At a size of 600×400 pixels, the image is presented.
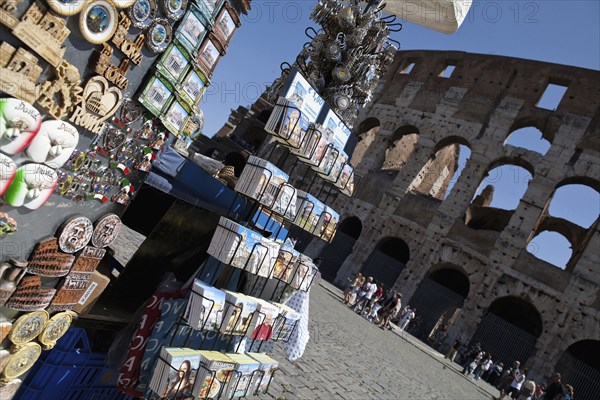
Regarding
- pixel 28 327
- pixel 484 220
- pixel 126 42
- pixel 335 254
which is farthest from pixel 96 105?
pixel 484 220

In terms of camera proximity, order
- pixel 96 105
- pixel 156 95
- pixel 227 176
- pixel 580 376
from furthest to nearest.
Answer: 1. pixel 580 376
2. pixel 227 176
3. pixel 156 95
4. pixel 96 105

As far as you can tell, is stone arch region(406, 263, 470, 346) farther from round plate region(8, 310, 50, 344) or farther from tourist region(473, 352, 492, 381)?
round plate region(8, 310, 50, 344)

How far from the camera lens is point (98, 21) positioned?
9.05 feet

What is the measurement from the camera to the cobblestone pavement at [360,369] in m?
6.32

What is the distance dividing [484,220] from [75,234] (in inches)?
963

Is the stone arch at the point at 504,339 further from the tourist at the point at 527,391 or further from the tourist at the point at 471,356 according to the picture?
the tourist at the point at 527,391

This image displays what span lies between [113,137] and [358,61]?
325 cm

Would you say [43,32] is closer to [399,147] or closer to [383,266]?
[383,266]

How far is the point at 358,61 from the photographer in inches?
207

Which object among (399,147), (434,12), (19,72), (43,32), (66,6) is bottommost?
(19,72)

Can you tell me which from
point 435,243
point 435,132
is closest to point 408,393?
point 435,243

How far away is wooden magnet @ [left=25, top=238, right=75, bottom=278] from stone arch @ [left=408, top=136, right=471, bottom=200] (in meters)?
20.8

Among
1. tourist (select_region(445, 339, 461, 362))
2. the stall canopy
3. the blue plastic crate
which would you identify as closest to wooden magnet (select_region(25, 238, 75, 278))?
the blue plastic crate

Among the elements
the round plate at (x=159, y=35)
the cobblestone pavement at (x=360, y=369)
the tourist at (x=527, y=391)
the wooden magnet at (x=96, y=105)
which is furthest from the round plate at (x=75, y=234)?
the tourist at (x=527, y=391)
